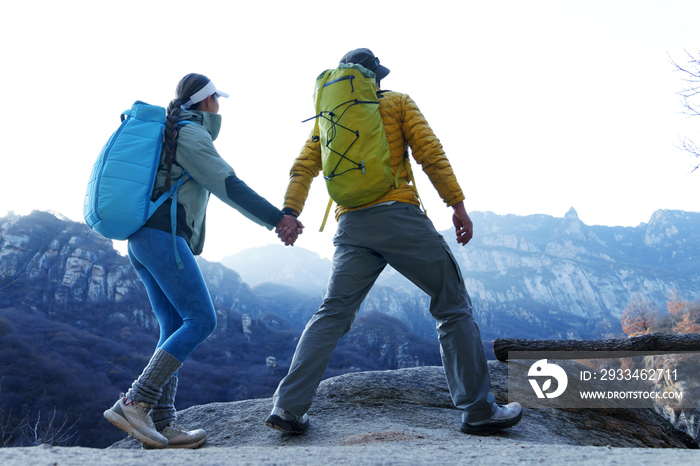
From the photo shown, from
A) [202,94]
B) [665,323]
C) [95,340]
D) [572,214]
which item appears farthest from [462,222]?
[572,214]

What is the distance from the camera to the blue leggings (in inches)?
81.0

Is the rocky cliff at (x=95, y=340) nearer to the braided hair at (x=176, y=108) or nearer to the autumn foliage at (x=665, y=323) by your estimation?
the autumn foliage at (x=665, y=323)

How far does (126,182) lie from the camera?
201 cm

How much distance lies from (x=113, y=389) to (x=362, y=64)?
43060 millimetres

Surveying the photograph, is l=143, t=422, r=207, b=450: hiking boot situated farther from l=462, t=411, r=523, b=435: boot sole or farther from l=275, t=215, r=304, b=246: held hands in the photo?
l=462, t=411, r=523, b=435: boot sole

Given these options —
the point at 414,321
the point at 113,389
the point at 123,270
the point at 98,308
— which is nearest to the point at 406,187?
the point at 113,389

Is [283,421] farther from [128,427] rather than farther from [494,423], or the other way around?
[494,423]

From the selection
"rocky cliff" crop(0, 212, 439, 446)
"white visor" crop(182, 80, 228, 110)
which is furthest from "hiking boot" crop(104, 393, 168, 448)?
"rocky cliff" crop(0, 212, 439, 446)

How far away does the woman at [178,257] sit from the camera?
6.41 feet

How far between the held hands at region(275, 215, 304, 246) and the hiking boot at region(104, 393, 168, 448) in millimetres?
1132

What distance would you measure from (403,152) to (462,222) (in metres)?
0.59

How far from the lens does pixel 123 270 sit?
58.3 m

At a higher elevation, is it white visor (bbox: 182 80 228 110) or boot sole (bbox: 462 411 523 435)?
white visor (bbox: 182 80 228 110)

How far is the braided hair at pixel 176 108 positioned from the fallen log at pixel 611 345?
3.51m
